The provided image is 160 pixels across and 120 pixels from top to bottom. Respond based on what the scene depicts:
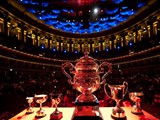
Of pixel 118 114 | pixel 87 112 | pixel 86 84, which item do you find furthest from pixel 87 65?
pixel 118 114

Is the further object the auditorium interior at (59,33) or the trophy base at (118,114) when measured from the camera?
the auditorium interior at (59,33)

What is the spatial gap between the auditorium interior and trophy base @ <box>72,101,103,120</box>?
1.69 m

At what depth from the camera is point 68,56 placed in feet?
70.5

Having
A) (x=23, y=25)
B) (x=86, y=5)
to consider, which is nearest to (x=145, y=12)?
(x=86, y=5)

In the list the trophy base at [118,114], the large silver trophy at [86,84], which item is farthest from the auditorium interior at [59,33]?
the trophy base at [118,114]

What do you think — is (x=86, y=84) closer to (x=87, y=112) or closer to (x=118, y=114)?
(x=87, y=112)

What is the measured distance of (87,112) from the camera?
1404mm

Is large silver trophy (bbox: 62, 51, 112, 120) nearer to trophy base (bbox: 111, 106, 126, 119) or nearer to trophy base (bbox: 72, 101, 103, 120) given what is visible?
trophy base (bbox: 72, 101, 103, 120)

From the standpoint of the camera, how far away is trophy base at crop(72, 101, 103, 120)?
134cm

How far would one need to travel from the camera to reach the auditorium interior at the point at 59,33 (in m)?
6.96

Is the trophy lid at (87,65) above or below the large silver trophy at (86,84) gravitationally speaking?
above

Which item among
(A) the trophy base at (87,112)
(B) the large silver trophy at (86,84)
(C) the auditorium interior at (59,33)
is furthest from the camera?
(C) the auditorium interior at (59,33)

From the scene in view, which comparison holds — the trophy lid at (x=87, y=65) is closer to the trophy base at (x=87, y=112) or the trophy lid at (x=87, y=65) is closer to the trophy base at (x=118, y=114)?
the trophy base at (x=87, y=112)

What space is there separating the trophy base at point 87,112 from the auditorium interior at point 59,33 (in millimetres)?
1687
